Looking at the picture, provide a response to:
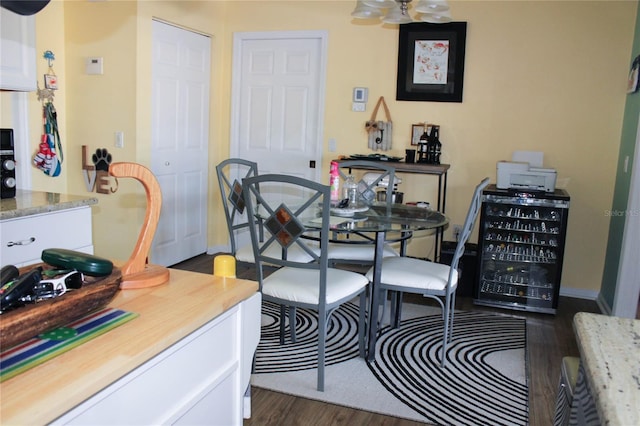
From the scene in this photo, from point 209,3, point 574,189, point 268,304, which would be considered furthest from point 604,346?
point 209,3

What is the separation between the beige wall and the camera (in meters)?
4.20

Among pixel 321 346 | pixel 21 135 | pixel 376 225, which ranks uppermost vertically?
pixel 21 135

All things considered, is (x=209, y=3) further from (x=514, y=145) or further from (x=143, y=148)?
(x=514, y=145)

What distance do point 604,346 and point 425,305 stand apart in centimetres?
296

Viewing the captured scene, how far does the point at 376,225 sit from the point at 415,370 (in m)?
0.82

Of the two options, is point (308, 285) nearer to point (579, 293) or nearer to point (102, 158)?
point (102, 158)

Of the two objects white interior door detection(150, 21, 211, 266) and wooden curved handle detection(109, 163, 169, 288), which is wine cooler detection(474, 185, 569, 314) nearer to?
white interior door detection(150, 21, 211, 266)

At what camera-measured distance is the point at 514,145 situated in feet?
14.8

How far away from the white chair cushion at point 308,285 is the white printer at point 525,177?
1.74 meters

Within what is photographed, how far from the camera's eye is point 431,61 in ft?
15.1

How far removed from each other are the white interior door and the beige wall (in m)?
0.16

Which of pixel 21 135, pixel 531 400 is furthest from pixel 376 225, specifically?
pixel 21 135

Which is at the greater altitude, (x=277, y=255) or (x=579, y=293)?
(x=277, y=255)

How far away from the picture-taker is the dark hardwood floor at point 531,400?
2473 mm
